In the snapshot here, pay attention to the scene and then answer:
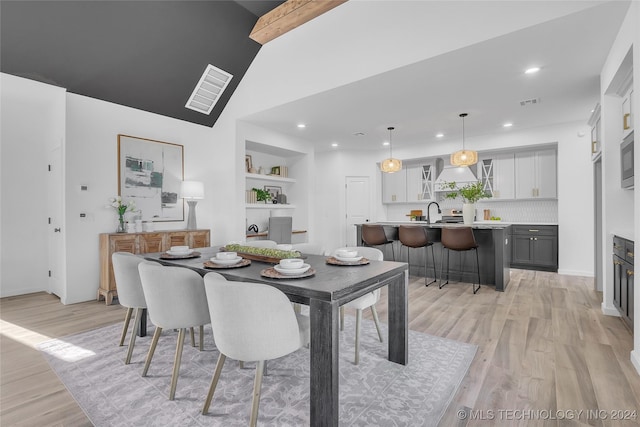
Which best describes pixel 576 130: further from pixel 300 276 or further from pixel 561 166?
pixel 300 276

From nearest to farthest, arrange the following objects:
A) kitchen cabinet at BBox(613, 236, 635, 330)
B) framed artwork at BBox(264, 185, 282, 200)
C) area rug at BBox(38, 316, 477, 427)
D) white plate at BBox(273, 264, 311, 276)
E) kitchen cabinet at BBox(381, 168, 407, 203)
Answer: area rug at BBox(38, 316, 477, 427), white plate at BBox(273, 264, 311, 276), kitchen cabinet at BBox(613, 236, 635, 330), framed artwork at BBox(264, 185, 282, 200), kitchen cabinet at BBox(381, 168, 407, 203)

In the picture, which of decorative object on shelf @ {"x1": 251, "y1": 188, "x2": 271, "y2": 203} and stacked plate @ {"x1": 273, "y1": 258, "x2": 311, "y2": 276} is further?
decorative object on shelf @ {"x1": 251, "y1": 188, "x2": 271, "y2": 203}

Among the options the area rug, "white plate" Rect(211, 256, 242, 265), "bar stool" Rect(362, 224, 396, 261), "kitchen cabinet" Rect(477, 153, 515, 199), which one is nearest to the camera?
the area rug

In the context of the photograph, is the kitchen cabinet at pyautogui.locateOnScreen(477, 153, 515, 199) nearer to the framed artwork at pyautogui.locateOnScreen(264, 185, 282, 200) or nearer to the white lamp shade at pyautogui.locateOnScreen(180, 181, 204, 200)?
the framed artwork at pyautogui.locateOnScreen(264, 185, 282, 200)

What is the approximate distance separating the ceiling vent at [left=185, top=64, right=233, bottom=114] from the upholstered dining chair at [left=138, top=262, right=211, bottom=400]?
12.2 ft

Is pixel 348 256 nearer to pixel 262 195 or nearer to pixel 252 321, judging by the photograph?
pixel 252 321

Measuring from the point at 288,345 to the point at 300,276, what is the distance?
38cm

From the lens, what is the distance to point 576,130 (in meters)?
5.41

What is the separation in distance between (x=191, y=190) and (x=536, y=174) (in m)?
6.25

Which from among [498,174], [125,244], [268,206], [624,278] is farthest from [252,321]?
[498,174]

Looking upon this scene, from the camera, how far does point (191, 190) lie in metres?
4.83

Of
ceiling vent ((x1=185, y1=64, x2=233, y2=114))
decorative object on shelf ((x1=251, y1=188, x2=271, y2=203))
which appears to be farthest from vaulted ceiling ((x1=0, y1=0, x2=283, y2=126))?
Result: decorative object on shelf ((x1=251, y1=188, x2=271, y2=203))

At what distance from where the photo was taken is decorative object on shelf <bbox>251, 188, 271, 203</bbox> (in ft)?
19.8

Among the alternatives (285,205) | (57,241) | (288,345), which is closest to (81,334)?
(57,241)
